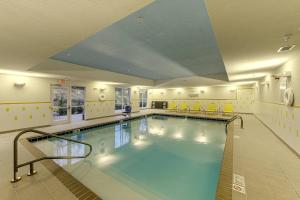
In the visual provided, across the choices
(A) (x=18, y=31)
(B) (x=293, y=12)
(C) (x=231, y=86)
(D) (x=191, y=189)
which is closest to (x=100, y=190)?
(D) (x=191, y=189)

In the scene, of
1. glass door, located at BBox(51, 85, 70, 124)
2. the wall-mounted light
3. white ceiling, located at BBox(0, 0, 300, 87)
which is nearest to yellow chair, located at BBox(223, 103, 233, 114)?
the wall-mounted light

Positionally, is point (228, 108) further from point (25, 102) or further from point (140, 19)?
point (25, 102)

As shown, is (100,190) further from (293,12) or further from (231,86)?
(231,86)

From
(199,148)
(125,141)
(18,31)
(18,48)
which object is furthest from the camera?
(125,141)

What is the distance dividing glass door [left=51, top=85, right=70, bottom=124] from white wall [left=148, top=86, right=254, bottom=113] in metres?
9.31

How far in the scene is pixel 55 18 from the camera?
63.2 inches

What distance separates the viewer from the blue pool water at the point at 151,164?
102 inches

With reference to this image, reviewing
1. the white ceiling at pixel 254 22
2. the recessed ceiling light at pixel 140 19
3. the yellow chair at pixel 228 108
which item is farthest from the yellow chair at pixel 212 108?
the recessed ceiling light at pixel 140 19

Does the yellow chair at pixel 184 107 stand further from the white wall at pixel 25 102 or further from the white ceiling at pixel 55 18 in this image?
the white ceiling at pixel 55 18

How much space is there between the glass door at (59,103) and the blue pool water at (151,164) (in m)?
1.89

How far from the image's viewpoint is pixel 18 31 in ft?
6.33

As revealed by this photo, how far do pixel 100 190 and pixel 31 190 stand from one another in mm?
941

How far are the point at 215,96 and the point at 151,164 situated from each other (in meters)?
10.4

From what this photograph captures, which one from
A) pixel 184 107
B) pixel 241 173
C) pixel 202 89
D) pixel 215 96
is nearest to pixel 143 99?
pixel 184 107
